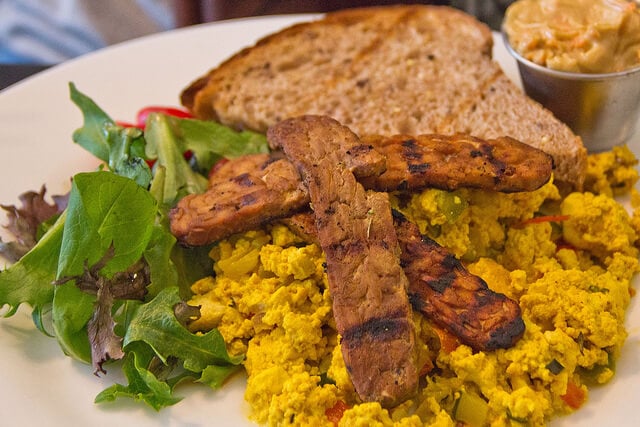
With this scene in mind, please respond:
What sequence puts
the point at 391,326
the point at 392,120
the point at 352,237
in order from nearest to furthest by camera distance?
the point at 391,326
the point at 352,237
the point at 392,120

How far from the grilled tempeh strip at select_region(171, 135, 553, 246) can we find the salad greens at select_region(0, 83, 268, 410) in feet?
0.55

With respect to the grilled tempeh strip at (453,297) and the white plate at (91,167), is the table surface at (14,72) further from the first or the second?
the grilled tempeh strip at (453,297)

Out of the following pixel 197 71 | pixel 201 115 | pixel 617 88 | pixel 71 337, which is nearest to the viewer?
pixel 71 337

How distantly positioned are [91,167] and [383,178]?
1657 millimetres

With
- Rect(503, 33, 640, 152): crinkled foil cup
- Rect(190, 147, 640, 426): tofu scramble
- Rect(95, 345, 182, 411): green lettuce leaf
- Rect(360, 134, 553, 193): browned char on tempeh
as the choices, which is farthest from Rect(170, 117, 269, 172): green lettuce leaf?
Rect(503, 33, 640, 152): crinkled foil cup

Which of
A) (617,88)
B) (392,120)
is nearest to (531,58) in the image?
(617,88)

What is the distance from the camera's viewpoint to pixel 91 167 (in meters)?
3.34

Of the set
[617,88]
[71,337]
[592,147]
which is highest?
[71,337]

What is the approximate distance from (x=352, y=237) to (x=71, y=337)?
1046mm

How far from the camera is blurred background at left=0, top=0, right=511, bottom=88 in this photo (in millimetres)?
5465

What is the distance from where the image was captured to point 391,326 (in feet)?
6.70

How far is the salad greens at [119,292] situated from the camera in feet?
7.39

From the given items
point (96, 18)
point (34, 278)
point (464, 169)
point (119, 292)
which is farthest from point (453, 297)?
point (96, 18)

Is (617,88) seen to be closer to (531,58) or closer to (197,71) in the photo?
(531,58)
